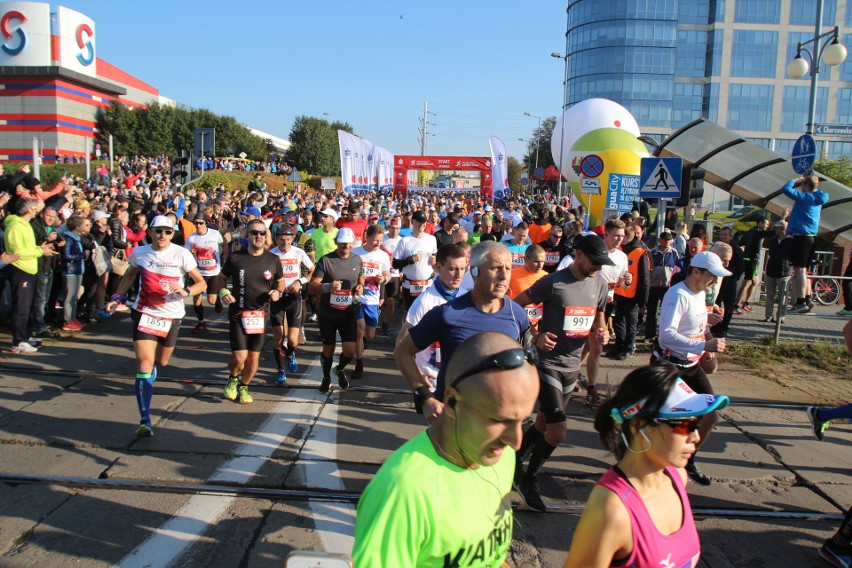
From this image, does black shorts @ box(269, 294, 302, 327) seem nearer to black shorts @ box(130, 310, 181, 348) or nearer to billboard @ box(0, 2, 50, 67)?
black shorts @ box(130, 310, 181, 348)

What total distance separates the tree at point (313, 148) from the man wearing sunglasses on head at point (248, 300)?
63788mm

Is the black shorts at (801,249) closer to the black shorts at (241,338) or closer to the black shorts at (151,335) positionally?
the black shorts at (241,338)

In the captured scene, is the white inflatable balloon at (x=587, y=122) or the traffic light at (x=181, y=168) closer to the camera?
the traffic light at (x=181, y=168)

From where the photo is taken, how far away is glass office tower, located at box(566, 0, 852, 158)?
63.6m

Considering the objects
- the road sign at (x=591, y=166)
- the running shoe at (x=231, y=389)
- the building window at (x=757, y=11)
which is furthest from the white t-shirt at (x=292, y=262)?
the building window at (x=757, y=11)

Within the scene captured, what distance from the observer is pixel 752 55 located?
Answer: 64.9 metres

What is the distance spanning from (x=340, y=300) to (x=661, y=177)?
23.6 ft

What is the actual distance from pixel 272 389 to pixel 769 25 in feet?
241

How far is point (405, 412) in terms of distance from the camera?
651 centimetres

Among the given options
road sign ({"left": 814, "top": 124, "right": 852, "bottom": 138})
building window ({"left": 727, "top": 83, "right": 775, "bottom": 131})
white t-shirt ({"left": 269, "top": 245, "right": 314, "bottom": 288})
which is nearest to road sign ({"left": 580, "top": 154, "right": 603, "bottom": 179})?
road sign ({"left": 814, "top": 124, "right": 852, "bottom": 138})

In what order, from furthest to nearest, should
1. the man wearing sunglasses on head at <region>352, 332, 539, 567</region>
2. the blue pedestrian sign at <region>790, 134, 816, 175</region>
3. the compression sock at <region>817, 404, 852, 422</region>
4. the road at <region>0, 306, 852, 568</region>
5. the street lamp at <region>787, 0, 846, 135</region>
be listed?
1. the street lamp at <region>787, 0, 846, 135</region>
2. the blue pedestrian sign at <region>790, 134, 816, 175</region>
3. the compression sock at <region>817, 404, 852, 422</region>
4. the road at <region>0, 306, 852, 568</region>
5. the man wearing sunglasses on head at <region>352, 332, 539, 567</region>

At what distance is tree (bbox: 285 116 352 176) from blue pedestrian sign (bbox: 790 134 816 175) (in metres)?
61.4

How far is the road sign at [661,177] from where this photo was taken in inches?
438

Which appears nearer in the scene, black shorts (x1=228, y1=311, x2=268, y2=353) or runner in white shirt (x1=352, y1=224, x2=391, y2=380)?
black shorts (x1=228, y1=311, x2=268, y2=353)
